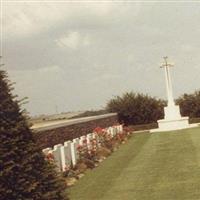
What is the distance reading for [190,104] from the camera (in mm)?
37156

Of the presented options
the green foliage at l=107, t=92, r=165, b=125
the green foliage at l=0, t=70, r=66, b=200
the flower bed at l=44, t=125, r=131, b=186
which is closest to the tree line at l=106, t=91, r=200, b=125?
the green foliage at l=107, t=92, r=165, b=125

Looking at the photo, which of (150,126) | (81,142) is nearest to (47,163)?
(81,142)

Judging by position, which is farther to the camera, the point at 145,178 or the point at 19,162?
the point at 145,178

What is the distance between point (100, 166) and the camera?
15.3m

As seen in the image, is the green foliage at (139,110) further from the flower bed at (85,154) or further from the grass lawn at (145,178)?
the grass lawn at (145,178)

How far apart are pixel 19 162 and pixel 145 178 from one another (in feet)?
24.3

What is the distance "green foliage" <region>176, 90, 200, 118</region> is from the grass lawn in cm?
1958

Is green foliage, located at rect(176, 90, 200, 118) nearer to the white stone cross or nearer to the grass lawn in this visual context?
the white stone cross

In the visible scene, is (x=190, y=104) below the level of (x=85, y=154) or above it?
above

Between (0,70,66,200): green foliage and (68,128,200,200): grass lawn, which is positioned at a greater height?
(0,70,66,200): green foliage

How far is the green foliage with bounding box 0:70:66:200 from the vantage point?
487 cm

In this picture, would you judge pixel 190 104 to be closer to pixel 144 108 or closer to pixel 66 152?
pixel 144 108

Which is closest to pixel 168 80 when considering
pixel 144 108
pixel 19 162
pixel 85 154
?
pixel 144 108

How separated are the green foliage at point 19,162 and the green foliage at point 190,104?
32.3 meters
